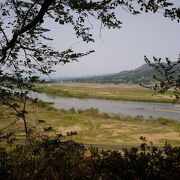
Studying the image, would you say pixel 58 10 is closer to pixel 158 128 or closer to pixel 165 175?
pixel 165 175

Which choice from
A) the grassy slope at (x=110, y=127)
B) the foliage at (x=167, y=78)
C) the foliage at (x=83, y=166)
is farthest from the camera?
the grassy slope at (x=110, y=127)

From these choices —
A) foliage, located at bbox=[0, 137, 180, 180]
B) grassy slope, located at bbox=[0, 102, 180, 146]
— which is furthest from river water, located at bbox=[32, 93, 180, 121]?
foliage, located at bbox=[0, 137, 180, 180]

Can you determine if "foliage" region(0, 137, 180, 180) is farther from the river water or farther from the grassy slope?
the river water

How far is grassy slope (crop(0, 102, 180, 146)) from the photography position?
45.9m

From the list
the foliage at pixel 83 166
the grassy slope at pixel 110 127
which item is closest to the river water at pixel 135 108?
the grassy slope at pixel 110 127

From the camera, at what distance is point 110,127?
187ft

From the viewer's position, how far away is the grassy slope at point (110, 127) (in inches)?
1809

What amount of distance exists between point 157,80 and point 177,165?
1.59 metres

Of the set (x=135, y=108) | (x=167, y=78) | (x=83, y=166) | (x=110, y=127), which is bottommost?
(x=135, y=108)

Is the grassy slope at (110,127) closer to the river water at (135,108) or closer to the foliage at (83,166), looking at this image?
the river water at (135,108)

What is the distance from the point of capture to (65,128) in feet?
183

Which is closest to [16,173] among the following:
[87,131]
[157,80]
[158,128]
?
[157,80]

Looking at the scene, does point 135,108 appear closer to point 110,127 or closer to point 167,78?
point 110,127

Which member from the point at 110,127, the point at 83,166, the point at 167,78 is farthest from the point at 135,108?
the point at 83,166
